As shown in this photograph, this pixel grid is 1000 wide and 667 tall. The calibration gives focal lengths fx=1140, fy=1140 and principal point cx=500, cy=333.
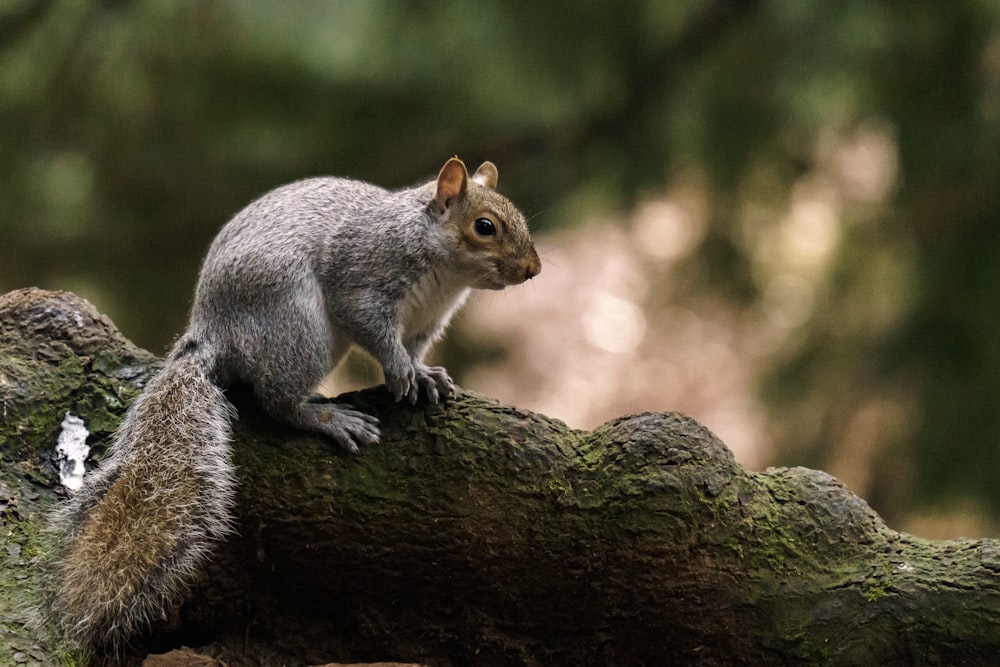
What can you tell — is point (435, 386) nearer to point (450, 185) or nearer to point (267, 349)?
point (267, 349)

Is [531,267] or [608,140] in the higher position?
[608,140]

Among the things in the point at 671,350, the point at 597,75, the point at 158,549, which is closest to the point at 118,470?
the point at 158,549

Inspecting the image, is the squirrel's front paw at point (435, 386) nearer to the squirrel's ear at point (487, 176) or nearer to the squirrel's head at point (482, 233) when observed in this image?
the squirrel's head at point (482, 233)

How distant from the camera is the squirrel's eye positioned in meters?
2.27

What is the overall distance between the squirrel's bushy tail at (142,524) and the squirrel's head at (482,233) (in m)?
0.59

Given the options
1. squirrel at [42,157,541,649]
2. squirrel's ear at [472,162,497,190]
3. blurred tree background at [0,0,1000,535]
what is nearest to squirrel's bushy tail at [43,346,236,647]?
squirrel at [42,157,541,649]

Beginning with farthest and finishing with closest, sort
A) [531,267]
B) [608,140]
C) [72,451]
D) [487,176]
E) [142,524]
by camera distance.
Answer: [608,140] → [487,176] → [531,267] → [72,451] → [142,524]

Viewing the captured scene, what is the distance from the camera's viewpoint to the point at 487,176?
8.17ft

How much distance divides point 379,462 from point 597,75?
2468mm

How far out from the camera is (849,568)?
1944mm

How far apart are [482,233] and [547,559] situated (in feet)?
2.26

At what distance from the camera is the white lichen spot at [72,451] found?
2.01 m

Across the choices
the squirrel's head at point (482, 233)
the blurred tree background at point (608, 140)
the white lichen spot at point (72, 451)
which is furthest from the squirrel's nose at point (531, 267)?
the blurred tree background at point (608, 140)

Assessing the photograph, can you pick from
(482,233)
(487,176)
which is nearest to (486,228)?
(482,233)
